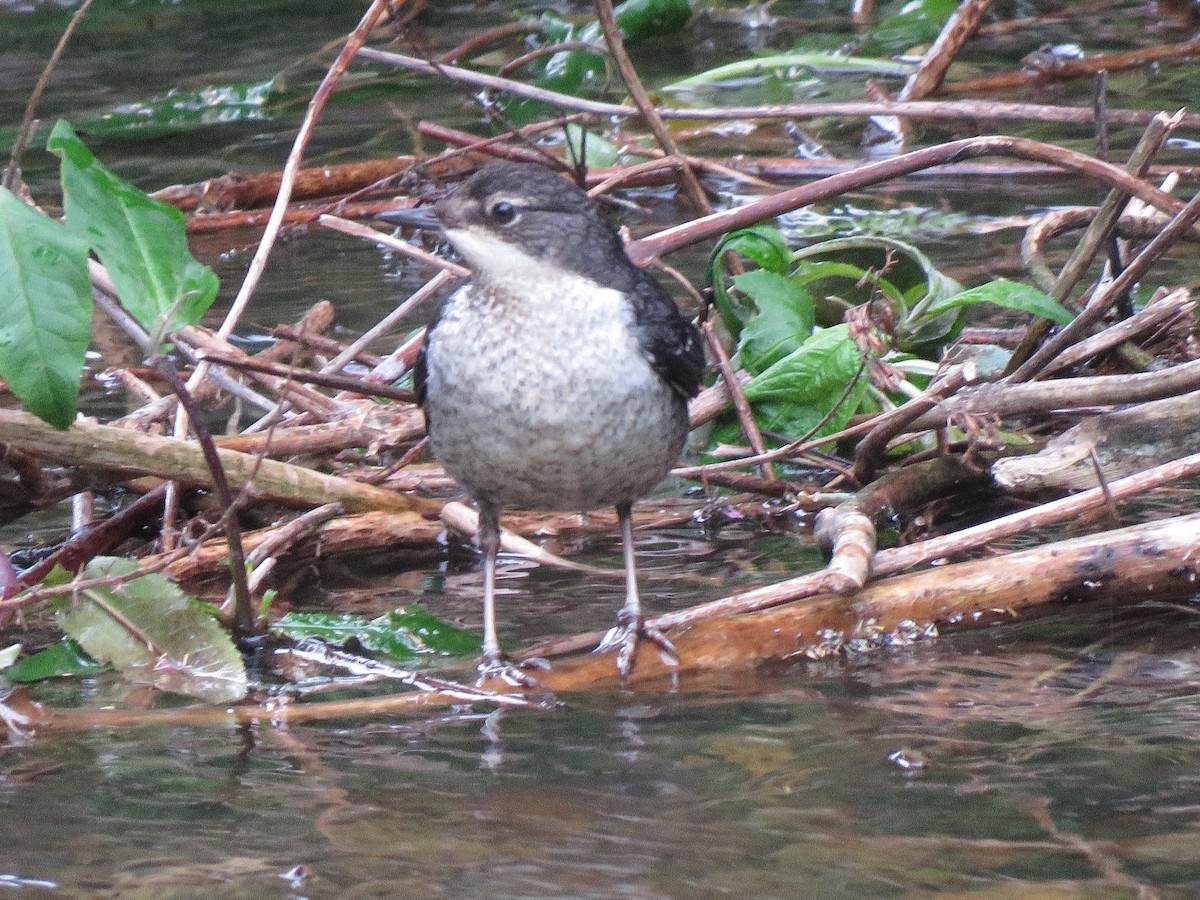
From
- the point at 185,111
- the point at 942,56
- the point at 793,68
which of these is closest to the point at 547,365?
the point at 942,56

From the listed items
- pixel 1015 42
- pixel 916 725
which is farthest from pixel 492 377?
pixel 1015 42

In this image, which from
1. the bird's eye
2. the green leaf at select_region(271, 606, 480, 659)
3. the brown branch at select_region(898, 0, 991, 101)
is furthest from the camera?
the brown branch at select_region(898, 0, 991, 101)

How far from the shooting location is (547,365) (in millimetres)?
3928

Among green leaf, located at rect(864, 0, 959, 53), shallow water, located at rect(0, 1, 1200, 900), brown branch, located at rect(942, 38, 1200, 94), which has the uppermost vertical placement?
green leaf, located at rect(864, 0, 959, 53)

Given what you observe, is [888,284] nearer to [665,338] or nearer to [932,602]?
[665,338]

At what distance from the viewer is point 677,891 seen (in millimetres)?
2713

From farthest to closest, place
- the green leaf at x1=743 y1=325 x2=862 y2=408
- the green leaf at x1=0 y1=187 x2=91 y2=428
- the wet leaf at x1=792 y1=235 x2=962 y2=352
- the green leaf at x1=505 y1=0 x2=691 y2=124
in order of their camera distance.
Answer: the green leaf at x1=505 y1=0 x2=691 y2=124 < the wet leaf at x1=792 y1=235 x2=962 y2=352 < the green leaf at x1=743 y1=325 x2=862 y2=408 < the green leaf at x1=0 y1=187 x2=91 y2=428

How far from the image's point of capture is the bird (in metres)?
3.93

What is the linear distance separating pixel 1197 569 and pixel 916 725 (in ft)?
2.94

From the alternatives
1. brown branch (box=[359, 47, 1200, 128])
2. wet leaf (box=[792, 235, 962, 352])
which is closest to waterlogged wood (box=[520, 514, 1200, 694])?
wet leaf (box=[792, 235, 962, 352])

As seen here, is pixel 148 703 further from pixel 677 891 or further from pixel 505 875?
pixel 677 891

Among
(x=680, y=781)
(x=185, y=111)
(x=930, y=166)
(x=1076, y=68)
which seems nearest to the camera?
(x=680, y=781)

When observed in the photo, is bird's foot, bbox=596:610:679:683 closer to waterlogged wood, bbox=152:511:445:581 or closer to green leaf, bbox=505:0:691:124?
waterlogged wood, bbox=152:511:445:581

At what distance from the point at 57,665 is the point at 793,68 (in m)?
7.00
